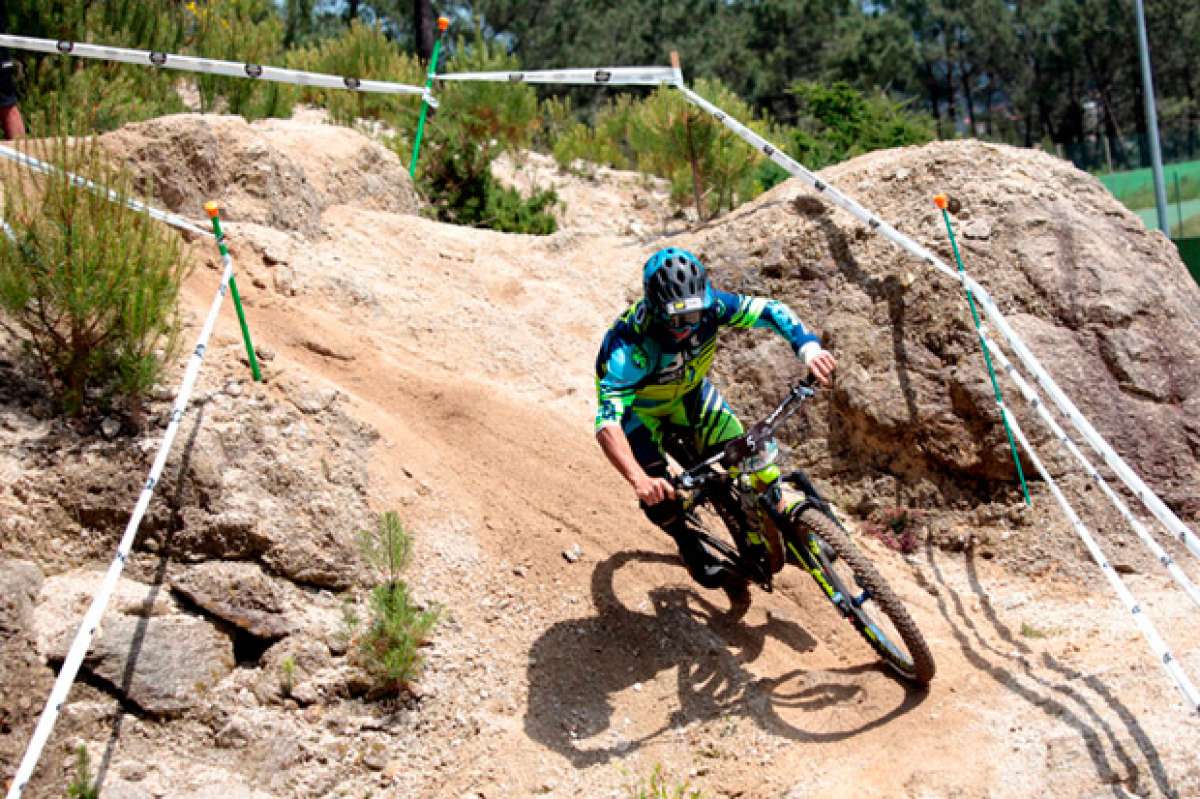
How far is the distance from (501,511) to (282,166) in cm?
401

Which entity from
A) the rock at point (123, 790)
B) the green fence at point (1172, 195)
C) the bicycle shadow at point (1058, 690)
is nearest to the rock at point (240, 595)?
the rock at point (123, 790)

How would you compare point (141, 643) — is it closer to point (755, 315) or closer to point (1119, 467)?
point (755, 315)

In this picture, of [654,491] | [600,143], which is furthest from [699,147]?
[654,491]

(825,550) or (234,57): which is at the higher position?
(234,57)

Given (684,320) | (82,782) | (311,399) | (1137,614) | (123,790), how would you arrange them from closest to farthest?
1. (82,782)
2. (123,790)
3. (1137,614)
4. (684,320)
5. (311,399)

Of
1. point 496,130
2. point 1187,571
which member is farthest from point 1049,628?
point 496,130

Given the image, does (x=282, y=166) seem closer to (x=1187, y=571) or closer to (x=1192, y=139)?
(x=1187, y=571)

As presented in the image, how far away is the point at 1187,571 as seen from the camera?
6055 mm

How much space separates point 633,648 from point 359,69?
11938 millimetres

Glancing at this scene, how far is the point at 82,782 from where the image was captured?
4.25 m

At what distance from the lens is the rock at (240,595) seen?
16.6ft

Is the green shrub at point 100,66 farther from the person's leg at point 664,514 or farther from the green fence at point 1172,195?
the green fence at point 1172,195

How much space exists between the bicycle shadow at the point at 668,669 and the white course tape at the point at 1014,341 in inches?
53.8

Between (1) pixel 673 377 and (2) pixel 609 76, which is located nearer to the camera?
(1) pixel 673 377
